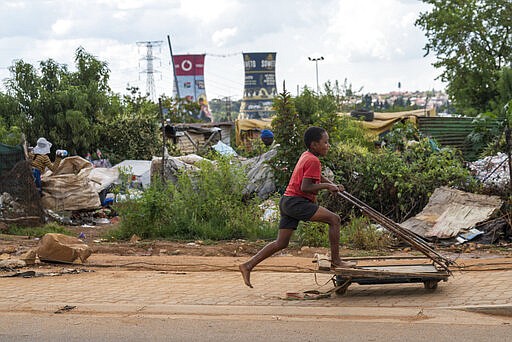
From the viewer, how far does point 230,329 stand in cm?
677

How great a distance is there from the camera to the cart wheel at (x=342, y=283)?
304 inches

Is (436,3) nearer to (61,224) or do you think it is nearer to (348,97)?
(348,97)

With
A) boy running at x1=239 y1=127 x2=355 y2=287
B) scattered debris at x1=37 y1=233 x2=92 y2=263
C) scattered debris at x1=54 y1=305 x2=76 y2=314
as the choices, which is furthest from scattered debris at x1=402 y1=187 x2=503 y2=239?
scattered debris at x1=54 y1=305 x2=76 y2=314

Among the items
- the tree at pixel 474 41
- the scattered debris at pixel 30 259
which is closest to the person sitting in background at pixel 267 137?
the scattered debris at pixel 30 259

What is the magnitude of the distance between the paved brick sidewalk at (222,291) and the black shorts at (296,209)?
2.84 ft

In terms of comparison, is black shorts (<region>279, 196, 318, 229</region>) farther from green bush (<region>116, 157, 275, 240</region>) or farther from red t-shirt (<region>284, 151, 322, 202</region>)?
green bush (<region>116, 157, 275, 240</region>)

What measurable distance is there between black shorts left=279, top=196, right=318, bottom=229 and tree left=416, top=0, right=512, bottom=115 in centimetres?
3542

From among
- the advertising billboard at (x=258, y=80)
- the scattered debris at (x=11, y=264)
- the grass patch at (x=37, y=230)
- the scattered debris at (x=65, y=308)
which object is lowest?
the grass patch at (x=37, y=230)

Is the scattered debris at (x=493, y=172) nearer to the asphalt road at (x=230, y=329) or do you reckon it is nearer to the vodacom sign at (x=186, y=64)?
the asphalt road at (x=230, y=329)

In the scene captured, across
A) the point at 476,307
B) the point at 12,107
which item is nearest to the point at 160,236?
the point at 476,307

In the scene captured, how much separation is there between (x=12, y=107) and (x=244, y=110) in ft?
261

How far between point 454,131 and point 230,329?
15.6 m

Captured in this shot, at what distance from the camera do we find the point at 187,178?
13.5 meters

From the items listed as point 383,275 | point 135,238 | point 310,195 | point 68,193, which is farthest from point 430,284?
point 68,193
